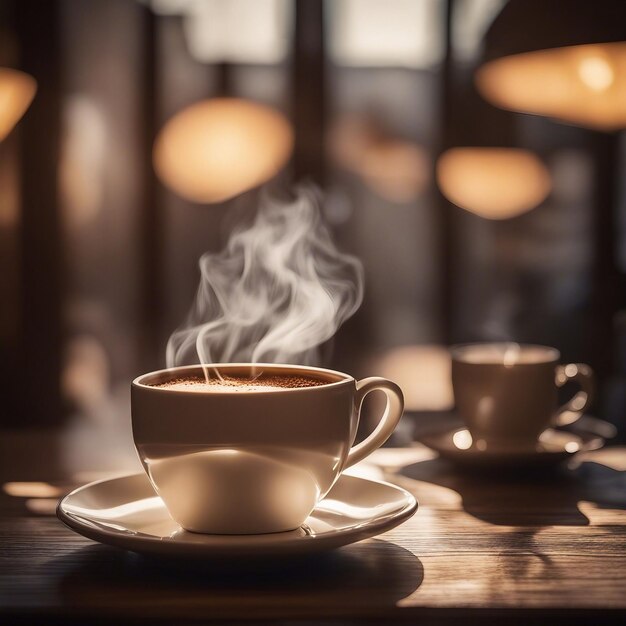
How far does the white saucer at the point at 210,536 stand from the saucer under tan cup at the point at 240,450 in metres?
0.02

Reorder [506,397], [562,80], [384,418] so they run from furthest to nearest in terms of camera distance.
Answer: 1. [562,80]
2. [506,397]
3. [384,418]

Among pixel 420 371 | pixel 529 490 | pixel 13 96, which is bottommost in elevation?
pixel 420 371

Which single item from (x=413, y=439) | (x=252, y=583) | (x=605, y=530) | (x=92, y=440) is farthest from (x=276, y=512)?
(x=92, y=440)

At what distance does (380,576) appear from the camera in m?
0.56

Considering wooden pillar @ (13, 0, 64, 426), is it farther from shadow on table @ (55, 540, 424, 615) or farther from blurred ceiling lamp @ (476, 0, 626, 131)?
shadow on table @ (55, 540, 424, 615)

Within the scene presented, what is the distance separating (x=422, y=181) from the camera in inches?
126

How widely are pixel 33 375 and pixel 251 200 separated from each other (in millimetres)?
1061

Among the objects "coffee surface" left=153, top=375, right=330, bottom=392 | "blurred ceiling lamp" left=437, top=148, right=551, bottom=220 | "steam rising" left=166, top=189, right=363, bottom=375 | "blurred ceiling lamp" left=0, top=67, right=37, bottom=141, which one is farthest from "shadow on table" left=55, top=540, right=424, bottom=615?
"blurred ceiling lamp" left=437, top=148, right=551, bottom=220

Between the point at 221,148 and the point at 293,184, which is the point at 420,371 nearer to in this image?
the point at 293,184

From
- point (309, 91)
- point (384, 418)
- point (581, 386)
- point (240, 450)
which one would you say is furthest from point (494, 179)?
point (240, 450)

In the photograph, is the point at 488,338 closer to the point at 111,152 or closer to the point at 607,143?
the point at 607,143

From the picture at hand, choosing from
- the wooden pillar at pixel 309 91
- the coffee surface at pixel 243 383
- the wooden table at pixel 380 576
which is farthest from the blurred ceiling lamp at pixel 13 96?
the wooden table at pixel 380 576

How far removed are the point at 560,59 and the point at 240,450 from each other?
118 cm

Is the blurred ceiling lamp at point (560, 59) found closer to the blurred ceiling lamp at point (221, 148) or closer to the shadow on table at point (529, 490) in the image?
the shadow on table at point (529, 490)
